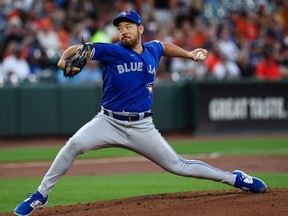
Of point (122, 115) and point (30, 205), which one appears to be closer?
point (30, 205)

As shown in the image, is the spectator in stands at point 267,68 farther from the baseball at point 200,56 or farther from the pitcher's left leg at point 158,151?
the pitcher's left leg at point 158,151

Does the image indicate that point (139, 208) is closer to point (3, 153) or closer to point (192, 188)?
point (192, 188)

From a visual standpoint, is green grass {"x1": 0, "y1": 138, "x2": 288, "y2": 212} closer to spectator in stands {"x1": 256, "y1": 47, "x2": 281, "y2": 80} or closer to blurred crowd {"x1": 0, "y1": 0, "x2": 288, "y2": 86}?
blurred crowd {"x1": 0, "y1": 0, "x2": 288, "y2": 86}

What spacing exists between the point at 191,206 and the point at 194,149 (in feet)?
24.0

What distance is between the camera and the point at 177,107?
16438 millimetres

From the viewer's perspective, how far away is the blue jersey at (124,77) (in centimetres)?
641

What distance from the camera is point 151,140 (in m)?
6.48

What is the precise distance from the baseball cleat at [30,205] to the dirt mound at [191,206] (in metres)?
0.23

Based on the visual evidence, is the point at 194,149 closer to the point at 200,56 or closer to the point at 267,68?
the point at 267,68

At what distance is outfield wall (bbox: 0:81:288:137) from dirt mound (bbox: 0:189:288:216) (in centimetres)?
836

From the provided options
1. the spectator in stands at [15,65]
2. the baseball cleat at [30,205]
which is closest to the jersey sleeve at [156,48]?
the baseball cleat at [30,205]

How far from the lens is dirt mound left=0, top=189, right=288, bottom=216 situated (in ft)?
20.7

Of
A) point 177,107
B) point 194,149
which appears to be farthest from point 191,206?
point 177,107

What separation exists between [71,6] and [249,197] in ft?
37.5
